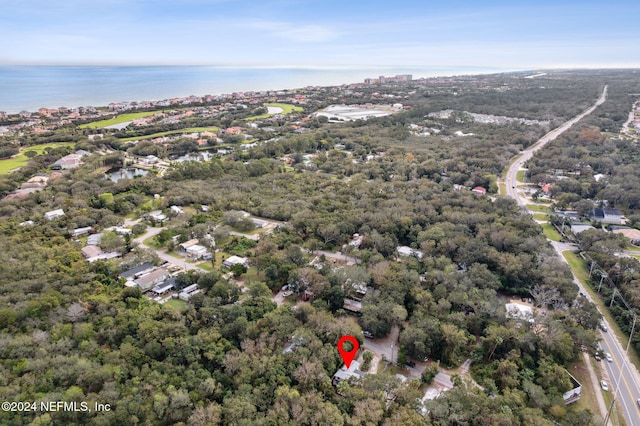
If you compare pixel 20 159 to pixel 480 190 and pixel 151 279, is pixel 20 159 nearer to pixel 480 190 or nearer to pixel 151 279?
pixel 151 279

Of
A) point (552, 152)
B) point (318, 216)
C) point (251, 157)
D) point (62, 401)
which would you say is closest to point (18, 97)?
point (251, 157)

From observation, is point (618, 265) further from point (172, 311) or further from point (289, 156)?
point (289, 156)

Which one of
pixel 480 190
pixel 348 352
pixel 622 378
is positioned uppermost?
pixel 480 190

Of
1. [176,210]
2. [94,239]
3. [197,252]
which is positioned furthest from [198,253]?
[176,210]

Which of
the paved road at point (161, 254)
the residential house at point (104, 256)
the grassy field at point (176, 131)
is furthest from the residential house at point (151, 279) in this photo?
the grassy field at point (176, 131)

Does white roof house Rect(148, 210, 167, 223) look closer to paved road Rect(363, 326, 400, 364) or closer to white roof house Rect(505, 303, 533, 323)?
paved road Rect(363, 326, 400, 364)

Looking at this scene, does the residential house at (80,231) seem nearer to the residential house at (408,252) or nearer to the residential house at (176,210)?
the residential house at (176,210)

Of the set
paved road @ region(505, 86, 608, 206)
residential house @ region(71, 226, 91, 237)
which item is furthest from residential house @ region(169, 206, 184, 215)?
paved road @ region(505, 86, 608, 206)
